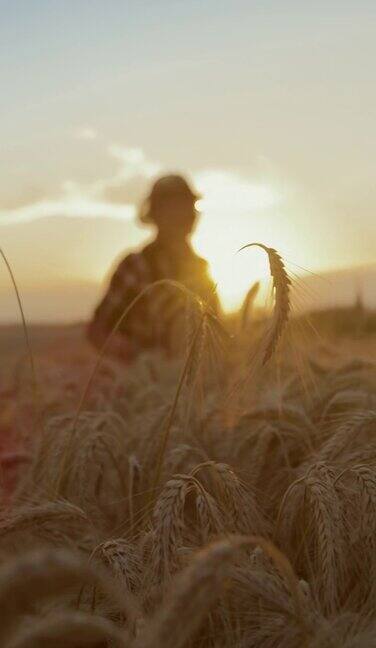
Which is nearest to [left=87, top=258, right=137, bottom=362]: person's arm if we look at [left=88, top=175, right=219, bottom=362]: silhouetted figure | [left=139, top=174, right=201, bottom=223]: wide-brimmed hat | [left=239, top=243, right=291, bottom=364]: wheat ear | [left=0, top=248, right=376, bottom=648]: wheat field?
[left=88, top=175, right=219, bottom=362]: silhouetted figure

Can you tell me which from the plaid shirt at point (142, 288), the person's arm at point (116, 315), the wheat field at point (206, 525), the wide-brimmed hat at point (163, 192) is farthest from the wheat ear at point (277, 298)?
the wide-brimmed hat at point (163, 192)

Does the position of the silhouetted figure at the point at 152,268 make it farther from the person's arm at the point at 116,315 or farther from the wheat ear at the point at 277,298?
the wheat ear at the point at 277,298

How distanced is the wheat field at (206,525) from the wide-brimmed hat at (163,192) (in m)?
3.75

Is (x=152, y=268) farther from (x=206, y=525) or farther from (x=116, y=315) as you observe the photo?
(x=206, y=525)

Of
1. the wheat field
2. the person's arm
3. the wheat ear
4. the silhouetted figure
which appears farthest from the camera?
the silhouetted figure

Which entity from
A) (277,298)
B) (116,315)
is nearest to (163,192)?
(116,315)

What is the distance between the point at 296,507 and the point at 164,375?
288 centimetres

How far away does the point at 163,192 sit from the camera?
22.0 feet

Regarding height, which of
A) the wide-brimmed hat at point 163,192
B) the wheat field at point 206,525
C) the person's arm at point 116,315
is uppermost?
the wide-brimmed hat at point 163,192

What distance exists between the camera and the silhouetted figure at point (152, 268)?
6.56 metres

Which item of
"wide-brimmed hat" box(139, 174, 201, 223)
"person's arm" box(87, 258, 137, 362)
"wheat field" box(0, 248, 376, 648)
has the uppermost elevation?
"wide-brimmed hat" box(139, 174, 201, 223)

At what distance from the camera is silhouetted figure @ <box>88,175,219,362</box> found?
6.56 m

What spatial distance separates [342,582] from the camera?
1.87 metres

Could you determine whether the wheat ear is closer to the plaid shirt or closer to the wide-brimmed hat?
the plaid shirt
